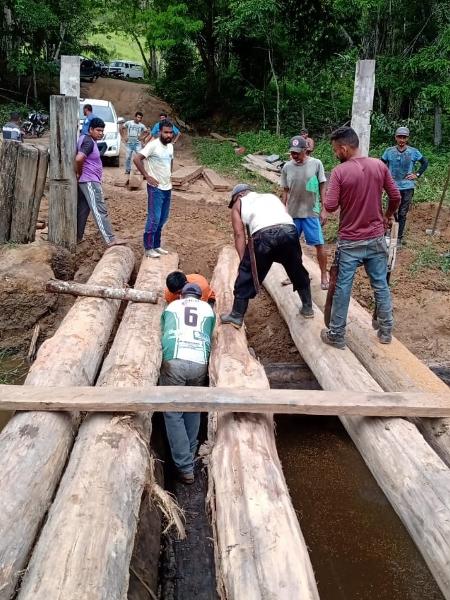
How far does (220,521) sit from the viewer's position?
10.1 ft

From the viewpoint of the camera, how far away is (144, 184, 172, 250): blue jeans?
6973mm

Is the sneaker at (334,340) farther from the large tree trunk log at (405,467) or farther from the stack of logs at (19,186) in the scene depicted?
the stack of logs at (19,186)

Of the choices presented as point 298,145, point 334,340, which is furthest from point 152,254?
point 334,340

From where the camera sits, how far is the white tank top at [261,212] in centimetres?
507

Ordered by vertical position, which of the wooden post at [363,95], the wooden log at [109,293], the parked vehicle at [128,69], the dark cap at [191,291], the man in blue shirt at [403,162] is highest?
the parked vehicle at [128,69]

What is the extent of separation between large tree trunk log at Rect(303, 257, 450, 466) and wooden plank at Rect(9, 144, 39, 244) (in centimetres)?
408

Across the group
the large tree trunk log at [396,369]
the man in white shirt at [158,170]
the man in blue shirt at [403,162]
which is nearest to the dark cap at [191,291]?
the large tree trunk log at [396,369]

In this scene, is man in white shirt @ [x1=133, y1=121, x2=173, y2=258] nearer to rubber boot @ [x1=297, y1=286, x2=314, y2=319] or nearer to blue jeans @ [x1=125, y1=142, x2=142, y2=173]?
rubber boot @ [x1=297, y1=286, x2=314, y2=319]

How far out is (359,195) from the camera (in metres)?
4.60

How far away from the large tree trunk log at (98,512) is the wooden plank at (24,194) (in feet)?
11.1

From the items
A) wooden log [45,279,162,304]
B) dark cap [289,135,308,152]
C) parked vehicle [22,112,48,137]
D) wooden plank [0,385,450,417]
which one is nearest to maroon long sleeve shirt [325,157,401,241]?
wooden plank [0,385,450,417]

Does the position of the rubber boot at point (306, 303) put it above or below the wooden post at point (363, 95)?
below

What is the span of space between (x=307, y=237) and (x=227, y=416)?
3.19m

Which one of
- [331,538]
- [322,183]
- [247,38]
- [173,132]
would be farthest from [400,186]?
[247,38]
